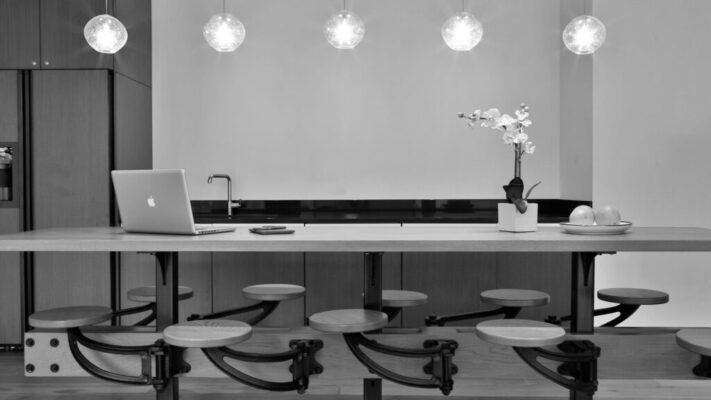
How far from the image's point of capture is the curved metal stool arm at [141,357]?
2.35 metres

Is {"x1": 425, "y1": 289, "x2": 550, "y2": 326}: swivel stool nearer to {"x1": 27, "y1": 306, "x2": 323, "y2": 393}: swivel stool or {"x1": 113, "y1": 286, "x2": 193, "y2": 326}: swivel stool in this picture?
{"x1": 27, "y1": 306, "x2": 323, "y2": 393}: swivel stool

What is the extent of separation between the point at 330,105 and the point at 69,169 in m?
1.97

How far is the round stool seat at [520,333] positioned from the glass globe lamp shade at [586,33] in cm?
201

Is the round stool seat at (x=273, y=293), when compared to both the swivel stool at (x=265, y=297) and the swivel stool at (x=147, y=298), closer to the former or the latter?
the swivel stool at (x=265, y=297)

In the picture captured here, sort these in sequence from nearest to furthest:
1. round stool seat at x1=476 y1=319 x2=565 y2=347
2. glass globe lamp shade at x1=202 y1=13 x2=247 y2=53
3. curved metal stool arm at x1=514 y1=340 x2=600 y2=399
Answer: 1. round stool seat at x1=476 y1=319 x2=565 y2=347
2. curved metal stool arm at x1=514 y1=340 x2=600 y2=399
3. glass globe lamp shade at x1=202 y1=13 x2=247 y2=53

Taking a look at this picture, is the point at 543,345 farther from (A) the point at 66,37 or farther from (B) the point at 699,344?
(A) the point at 66,37

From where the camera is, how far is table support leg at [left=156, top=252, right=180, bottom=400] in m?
2.46

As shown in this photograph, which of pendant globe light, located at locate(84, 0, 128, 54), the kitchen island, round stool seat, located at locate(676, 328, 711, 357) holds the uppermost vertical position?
pendant globe light, located at locate(84, 0, 128, 54)

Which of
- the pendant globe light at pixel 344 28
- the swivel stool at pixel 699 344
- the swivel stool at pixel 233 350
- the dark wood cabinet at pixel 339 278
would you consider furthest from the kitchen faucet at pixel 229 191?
the swivel stool at pixel 699 344

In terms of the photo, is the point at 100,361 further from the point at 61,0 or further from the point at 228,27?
the point at 61,0

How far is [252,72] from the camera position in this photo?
4.89 m

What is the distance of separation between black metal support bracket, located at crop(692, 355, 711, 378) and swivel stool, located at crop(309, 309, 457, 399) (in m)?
0.98

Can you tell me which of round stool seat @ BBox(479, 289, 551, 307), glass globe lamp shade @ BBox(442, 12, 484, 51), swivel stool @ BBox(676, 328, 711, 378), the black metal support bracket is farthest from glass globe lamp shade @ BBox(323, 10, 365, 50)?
the black metal support bracket

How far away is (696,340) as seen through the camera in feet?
7.28
